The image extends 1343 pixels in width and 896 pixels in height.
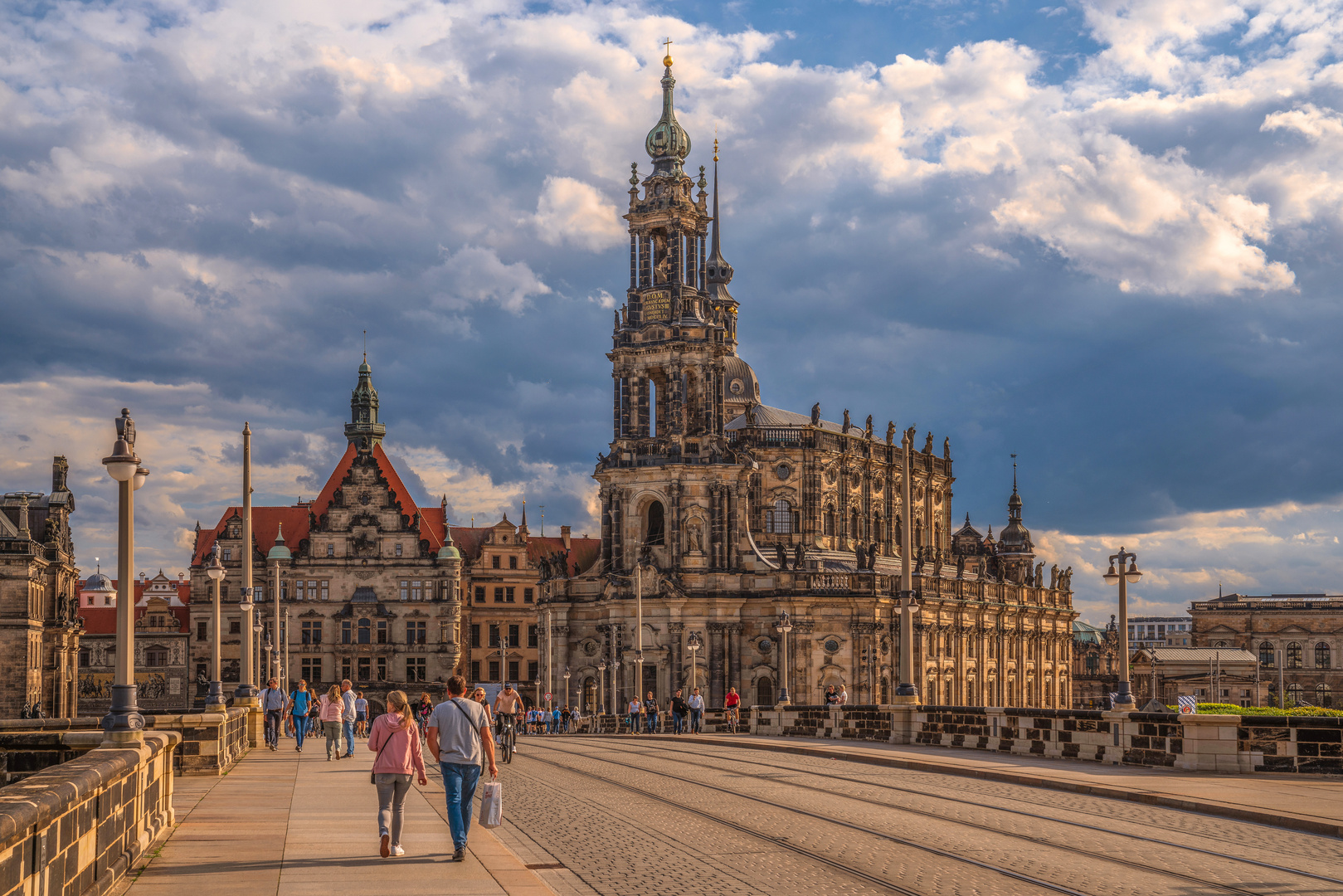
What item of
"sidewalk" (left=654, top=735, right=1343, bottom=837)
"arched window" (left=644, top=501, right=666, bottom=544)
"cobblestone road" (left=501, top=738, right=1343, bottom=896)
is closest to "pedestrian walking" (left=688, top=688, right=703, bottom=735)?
"sidewalk" (left=654, top=735, right=1343, bottom=837)

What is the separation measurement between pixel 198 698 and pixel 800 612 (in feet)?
148

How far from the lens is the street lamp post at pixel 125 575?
15984 millimetres

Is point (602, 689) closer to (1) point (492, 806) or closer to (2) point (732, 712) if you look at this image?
(2) point (732, 712)

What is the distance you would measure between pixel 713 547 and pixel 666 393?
9374mm

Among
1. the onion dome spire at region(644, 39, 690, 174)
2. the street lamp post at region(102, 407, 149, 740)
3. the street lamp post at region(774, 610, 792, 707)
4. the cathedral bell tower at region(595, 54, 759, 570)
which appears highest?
the onion dome spire at region(644, 39, 690, 174)

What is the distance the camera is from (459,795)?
46.8ft

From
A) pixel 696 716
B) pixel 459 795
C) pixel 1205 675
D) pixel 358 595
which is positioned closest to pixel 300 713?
pixel 459 795

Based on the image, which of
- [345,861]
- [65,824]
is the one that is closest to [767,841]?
[345,861]

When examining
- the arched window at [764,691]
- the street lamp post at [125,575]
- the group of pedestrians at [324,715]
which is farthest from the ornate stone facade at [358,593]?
the street lamp post at [125,575]

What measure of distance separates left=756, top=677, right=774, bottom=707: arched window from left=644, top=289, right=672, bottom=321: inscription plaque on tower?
837 inches

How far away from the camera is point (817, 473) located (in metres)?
89.1

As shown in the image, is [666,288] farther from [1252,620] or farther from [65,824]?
[1252,620]

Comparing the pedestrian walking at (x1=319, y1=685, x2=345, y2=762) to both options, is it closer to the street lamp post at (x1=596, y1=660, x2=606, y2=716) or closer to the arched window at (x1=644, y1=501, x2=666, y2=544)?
the street lamp post at (x1=596, y1=660, x2=606, y2=716)

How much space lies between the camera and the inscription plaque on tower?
8331 centimetres
